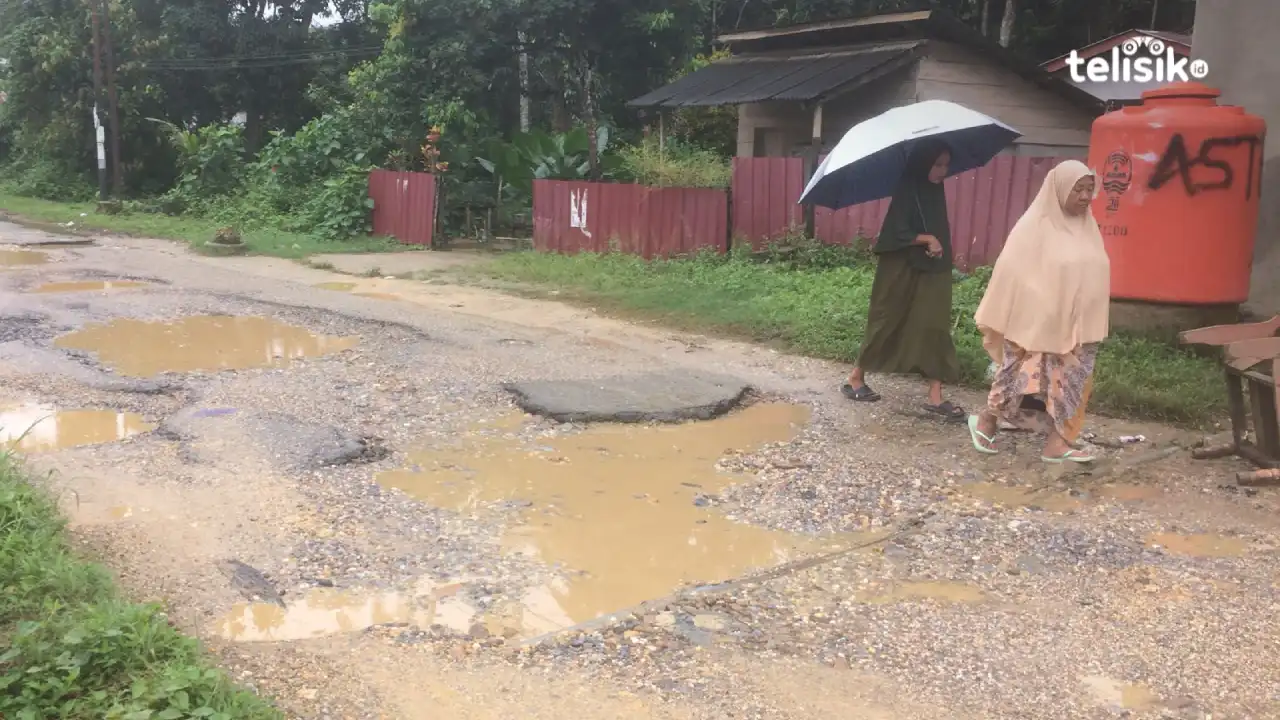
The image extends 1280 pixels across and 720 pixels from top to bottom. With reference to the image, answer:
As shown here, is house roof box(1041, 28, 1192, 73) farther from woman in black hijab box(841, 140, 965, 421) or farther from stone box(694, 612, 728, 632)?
stone box(694, 612, 728, 632)

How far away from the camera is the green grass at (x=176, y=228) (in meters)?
15.9

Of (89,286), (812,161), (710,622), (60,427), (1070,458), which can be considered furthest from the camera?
(812,161)

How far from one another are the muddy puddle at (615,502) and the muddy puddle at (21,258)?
35.4 ft

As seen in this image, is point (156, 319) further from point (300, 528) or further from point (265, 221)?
point (265, 221)

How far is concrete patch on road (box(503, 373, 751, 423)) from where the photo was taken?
6.16m

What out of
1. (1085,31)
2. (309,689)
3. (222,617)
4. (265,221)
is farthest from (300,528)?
(1085,31)

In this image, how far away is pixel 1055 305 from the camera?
5.20m

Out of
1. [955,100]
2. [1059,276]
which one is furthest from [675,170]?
[1059,276]

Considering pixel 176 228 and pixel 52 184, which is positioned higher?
pixel 52 184

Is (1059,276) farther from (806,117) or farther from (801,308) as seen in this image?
(806,117)

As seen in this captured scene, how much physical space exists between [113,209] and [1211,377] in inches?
890

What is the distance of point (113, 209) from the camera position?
23.0m

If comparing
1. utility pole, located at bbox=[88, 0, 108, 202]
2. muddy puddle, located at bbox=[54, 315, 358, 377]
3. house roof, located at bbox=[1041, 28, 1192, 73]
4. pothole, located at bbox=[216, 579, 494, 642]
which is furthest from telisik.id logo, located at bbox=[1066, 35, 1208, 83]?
utility pole, located at bbox=[88, 0, 108, 202]

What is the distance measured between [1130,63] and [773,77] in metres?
8.60
